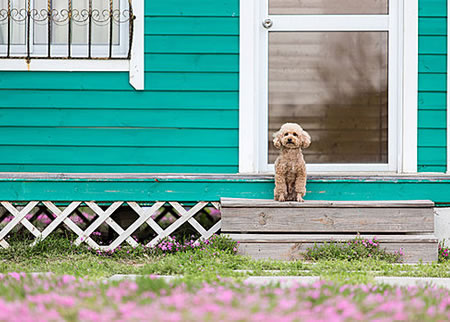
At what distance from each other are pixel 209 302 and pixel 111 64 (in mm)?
2870

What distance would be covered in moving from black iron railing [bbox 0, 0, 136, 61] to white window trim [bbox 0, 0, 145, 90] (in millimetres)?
38

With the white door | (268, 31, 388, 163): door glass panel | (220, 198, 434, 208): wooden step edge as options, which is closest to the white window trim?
the white door

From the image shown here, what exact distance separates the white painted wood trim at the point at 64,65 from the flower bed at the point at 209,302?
2269 millimetres

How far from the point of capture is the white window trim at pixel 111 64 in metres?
4.43

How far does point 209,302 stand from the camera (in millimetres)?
2072

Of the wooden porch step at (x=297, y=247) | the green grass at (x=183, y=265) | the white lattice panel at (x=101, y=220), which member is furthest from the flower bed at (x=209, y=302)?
the white lattice panel at (x=101, y=220)

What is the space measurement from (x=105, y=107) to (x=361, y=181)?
218 centimetres

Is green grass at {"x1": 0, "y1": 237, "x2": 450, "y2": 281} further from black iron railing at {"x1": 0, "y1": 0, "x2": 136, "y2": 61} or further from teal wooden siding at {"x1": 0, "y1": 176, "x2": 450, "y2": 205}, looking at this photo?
black iron railing at {"x1": 0, "y1": 0, "x2": 136, "y2": 61}

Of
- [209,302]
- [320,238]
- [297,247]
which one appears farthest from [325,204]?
[209,302]

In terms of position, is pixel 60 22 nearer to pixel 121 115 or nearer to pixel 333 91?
pixel 121 115

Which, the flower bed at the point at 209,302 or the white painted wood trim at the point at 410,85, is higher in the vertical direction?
the white painted wood trim at the point at 410,85

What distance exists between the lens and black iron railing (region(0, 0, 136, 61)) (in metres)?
4.45

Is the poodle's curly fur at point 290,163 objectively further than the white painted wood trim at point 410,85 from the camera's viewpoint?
No

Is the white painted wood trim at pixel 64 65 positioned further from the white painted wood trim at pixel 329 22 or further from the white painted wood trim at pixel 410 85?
the white painted wood trim at pixel 410 85
